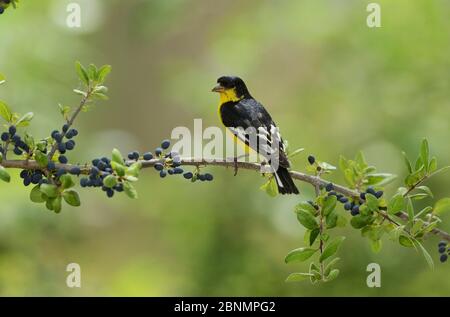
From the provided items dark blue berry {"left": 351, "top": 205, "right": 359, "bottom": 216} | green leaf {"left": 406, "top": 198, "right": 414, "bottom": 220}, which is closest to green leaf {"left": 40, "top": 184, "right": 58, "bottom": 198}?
dark blue berry {"left": 351, "top": 205, "right": 359, "bottom": 216}

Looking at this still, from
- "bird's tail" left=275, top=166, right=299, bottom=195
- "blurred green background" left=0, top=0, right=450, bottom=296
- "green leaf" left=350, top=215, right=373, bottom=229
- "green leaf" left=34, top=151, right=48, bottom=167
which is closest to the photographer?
"green leaf" left=34, top=151, right=48, bottom=167

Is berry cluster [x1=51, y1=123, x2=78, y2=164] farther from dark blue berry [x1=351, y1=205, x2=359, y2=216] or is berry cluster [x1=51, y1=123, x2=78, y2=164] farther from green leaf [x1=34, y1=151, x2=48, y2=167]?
dark blue berry [x1=351, y1=205, x2=359, y2=216]

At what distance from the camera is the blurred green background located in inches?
Answer: 182

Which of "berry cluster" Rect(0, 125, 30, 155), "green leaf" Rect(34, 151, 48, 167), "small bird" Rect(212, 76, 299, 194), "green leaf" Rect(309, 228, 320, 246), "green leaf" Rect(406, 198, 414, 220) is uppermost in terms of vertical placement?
"small bird" Rect(212, 76, 299, 194)

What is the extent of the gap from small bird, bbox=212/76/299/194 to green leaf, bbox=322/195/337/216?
1.23ft

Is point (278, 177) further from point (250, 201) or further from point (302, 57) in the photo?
point (302, 57)

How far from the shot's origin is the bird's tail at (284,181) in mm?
2652

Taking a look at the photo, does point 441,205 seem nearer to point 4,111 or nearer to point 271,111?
point 4,111

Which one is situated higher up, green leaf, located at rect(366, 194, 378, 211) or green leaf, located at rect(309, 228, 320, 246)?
green leaf, located at rect(366, 194, 378, 211)

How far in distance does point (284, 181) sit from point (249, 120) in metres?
0.80

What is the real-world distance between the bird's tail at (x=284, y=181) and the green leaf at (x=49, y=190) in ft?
2.99

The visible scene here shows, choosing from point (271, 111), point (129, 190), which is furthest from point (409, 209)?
point (271, 111)

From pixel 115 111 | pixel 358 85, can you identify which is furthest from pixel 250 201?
pixel 115 111

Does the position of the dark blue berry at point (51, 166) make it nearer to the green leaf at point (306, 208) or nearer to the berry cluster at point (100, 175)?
the berry cluster at point (100, 175)
